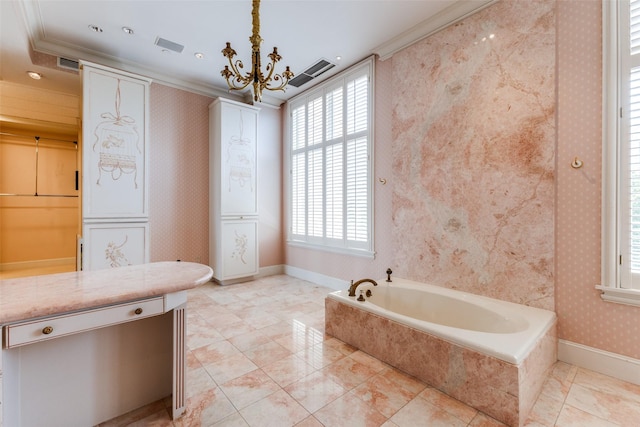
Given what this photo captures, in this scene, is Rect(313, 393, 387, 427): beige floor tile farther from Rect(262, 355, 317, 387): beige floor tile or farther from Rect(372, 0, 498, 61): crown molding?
Rect(372, 0, 498, 61): crown molding

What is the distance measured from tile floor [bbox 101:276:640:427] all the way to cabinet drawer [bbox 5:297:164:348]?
72cm

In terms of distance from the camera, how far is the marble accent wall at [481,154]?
2410 mm

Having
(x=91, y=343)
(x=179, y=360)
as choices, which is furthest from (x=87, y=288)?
(x=179, y=360)

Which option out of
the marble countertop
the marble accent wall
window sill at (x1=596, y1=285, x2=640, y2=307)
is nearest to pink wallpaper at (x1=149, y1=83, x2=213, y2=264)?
the marble countertop

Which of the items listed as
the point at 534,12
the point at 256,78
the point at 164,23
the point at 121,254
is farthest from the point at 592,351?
the point at 164,23

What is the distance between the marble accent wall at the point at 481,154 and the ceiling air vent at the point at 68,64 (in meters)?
3.93

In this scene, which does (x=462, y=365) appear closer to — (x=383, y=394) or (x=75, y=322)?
(x=383, y=394)

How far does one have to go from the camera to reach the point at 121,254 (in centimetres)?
349

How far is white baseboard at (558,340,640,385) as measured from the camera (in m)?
2.04

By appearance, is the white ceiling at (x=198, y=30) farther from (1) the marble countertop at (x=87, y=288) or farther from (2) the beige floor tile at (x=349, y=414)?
(2) the beige floor tile at (x=349, y=414)

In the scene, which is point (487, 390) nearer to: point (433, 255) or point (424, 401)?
point (424, 401)

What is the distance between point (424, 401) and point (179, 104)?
482cm

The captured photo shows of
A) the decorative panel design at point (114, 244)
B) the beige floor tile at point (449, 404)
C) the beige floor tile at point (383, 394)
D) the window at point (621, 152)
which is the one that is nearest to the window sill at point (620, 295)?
the window at point (621, 152)

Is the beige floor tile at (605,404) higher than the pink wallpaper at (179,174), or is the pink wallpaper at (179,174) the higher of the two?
the pink wallpaper at (179,174)
